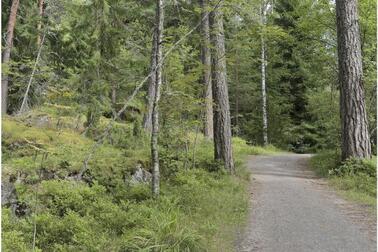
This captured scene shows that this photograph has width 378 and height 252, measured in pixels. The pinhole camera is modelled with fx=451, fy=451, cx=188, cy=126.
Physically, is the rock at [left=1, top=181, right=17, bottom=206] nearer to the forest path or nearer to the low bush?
the low bush

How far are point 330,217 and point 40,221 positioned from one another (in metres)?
4.53

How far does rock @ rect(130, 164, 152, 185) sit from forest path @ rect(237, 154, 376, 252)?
2248 mm

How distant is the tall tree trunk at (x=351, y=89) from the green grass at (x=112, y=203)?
2.91 meters

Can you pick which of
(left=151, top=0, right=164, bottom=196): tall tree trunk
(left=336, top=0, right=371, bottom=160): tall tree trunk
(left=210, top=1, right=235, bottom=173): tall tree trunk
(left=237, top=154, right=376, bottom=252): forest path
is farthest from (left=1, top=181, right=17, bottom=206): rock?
(left=336, top=0, right=371, bottom=160): tall tree trunk

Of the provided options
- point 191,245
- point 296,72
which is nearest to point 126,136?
point 191,245

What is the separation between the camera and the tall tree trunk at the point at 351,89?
→ 11.0 meters

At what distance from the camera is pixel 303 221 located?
7152 mm

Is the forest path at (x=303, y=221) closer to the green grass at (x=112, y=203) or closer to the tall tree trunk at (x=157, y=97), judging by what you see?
the green grass at (x=112, y=203)

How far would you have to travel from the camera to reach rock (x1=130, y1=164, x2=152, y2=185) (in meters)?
9.14

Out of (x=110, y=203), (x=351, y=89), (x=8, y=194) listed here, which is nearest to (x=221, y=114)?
(x=351, y=89)

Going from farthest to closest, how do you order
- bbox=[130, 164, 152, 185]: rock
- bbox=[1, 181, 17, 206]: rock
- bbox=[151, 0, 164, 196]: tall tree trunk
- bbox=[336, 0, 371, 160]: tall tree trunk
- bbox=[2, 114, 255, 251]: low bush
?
bbox=[336, 0, 371, 160]: tall tree trunk
bbox=[130, 164, 152, 185]: rock
bbox=[151, 0, 164, 196]: tall tree trunk
bbox=[1, 181, 17, 206]: rock
bbox=[2, 114, 255, 251]: low bush

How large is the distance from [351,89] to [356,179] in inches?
92.3

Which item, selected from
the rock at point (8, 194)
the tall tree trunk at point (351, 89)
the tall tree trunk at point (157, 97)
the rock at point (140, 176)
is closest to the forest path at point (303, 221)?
the tall tree trunk at point (351, 89)

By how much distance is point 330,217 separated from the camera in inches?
291
